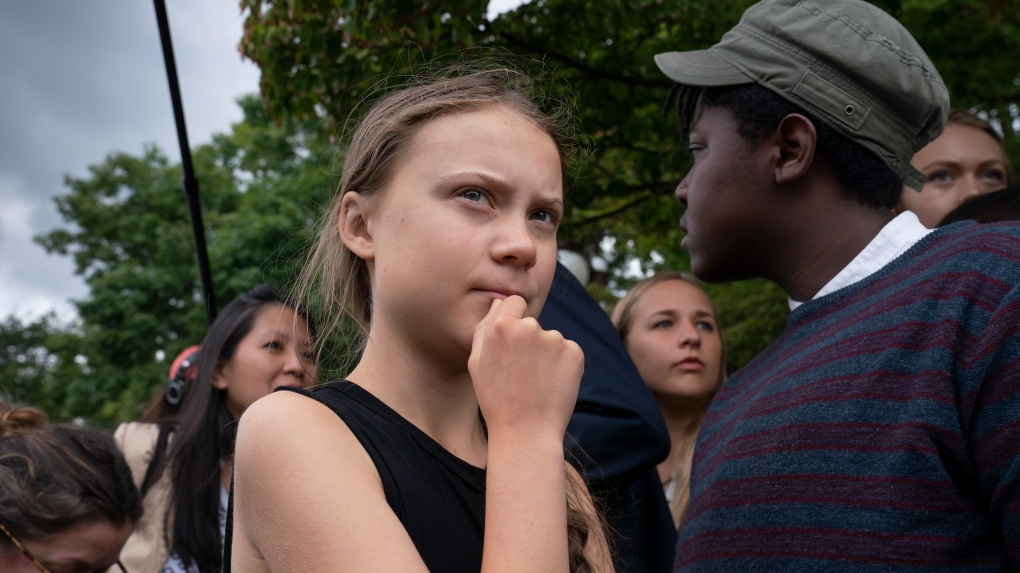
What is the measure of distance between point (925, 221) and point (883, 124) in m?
1.86

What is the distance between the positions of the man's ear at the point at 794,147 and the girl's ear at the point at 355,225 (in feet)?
3.82

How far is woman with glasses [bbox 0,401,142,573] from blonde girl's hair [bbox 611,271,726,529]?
7.23ft

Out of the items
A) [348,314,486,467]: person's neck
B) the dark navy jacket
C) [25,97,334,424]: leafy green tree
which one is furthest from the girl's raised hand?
[25,97,334,424]: leafy green tree

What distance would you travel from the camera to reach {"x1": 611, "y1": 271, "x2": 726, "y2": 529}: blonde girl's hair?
3.86 m

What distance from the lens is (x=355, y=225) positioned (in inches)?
65.2

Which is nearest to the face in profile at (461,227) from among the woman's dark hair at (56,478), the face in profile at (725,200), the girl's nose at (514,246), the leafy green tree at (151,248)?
the girl's nose at (514,246)

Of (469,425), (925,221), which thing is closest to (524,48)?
(925,221)

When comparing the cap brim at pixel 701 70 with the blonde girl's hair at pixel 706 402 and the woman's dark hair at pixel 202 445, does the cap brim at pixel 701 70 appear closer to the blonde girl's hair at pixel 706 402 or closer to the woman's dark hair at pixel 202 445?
the woman's dark hair at pixel 202 445

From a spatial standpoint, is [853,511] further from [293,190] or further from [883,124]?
[293,190]

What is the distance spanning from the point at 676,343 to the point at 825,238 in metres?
2.05

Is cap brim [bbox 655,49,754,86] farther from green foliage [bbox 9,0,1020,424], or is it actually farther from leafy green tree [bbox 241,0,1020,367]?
leafy green tree [bbox 241,0,1020,367]

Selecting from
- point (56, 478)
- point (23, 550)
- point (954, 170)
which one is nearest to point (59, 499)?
point (56, 478)

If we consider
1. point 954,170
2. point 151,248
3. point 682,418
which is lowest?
point 151,248

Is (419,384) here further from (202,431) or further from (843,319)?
(202,431)
